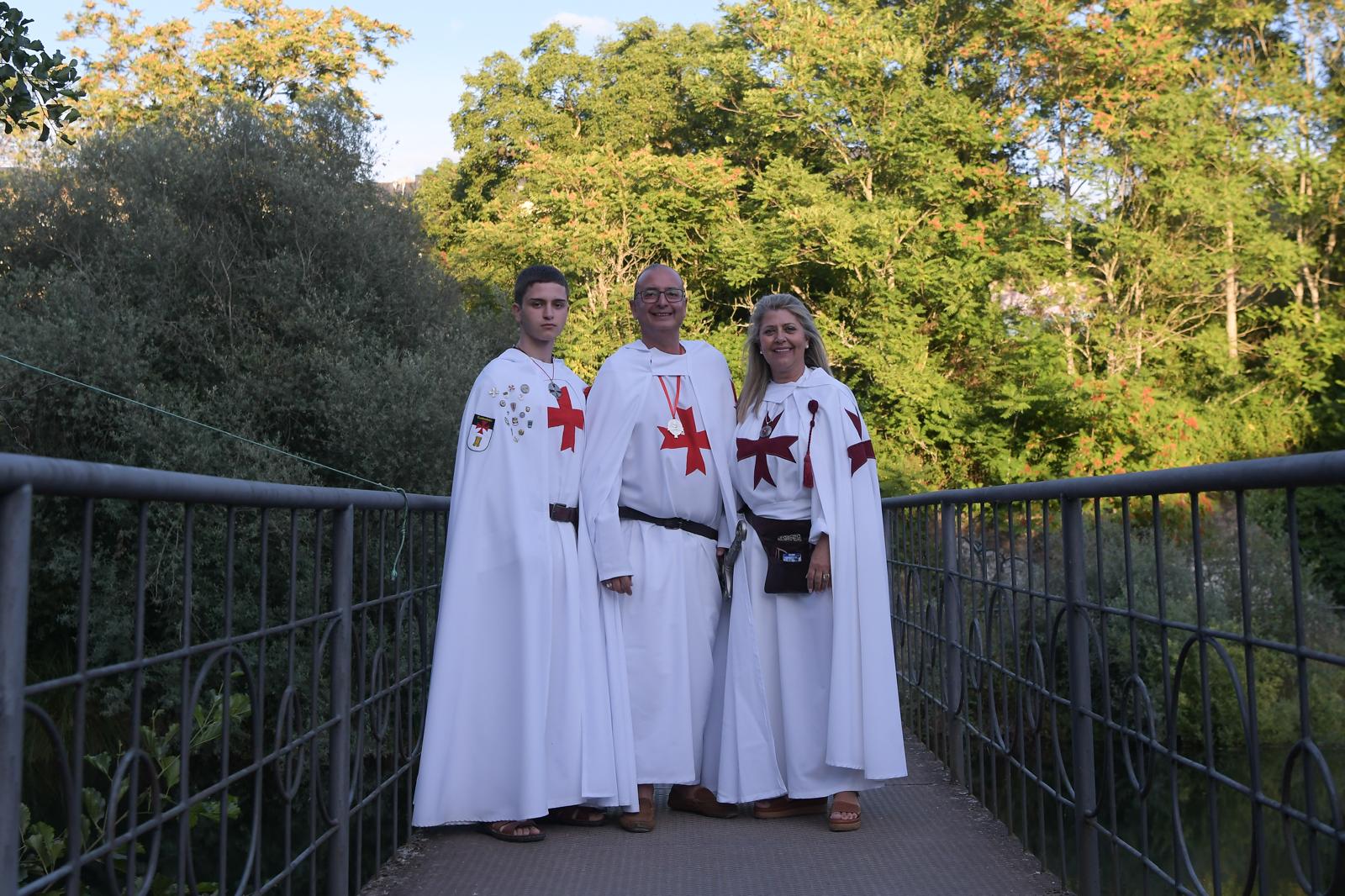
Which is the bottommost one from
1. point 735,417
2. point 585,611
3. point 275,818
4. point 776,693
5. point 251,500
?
point 275,818

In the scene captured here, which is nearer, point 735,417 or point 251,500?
point 251,500

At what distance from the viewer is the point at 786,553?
455cm

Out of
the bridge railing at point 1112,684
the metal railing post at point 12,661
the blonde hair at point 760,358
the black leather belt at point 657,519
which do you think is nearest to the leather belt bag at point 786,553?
the black leather belt at point 657,519

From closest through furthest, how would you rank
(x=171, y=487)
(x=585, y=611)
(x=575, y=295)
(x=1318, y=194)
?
1. (x=171, y=487)
2. (x=585, y=611)
3. (x=1318, y=194)
4. (x=575, y=295)

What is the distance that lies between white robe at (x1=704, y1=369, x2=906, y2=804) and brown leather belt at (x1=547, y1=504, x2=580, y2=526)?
0.61 m

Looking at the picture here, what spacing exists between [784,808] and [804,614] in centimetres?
68

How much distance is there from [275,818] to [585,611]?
9.06m

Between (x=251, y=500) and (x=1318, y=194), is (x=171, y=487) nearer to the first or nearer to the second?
(x=251, y=500)

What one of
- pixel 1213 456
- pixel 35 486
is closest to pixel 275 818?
pixel 35 486

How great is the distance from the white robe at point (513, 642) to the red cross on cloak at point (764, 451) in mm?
684

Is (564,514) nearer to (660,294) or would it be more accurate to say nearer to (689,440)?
(689,440)

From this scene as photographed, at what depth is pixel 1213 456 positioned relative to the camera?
20250 mm

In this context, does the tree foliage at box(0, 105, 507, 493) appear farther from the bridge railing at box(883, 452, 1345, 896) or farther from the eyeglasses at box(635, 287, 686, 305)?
the eyeglasses at box(635, 287, 686, 305)

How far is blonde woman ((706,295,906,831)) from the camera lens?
171 inches
